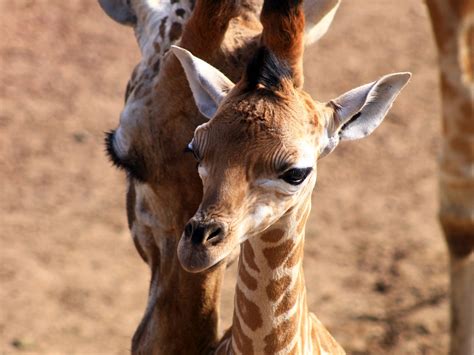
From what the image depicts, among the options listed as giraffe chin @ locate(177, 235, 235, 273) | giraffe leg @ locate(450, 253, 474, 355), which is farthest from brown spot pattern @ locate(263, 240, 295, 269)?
giraffe leg @ locate(450, 253, 474, 355)

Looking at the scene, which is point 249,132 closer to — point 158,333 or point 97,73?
point 158,333

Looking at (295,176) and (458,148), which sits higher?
(458,148)

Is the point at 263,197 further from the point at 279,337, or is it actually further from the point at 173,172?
the point at 173,172

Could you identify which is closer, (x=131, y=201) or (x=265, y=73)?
(x=265, y=73)

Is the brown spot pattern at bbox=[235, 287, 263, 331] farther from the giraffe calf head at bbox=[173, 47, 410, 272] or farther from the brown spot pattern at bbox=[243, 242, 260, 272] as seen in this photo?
the giraffe calf head at bbox=[173, 47, 410, 272]

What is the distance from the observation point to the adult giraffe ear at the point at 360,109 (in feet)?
12.4

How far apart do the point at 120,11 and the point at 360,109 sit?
75.5 inches

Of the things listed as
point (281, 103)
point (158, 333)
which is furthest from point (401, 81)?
point (158, 333)

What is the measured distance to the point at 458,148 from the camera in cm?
255

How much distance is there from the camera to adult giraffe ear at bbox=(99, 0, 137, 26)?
525cm

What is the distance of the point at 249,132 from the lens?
11.1ft

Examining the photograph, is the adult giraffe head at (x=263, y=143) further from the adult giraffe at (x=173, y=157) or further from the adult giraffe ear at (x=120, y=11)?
the adult giraffe ear at (x=120, y=11)

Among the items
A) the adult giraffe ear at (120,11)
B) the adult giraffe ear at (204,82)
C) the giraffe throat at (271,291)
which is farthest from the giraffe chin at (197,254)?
the adult giraffe ear at (120,11)

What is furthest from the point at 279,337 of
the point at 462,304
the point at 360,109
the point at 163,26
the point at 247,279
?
the point at 163,26
